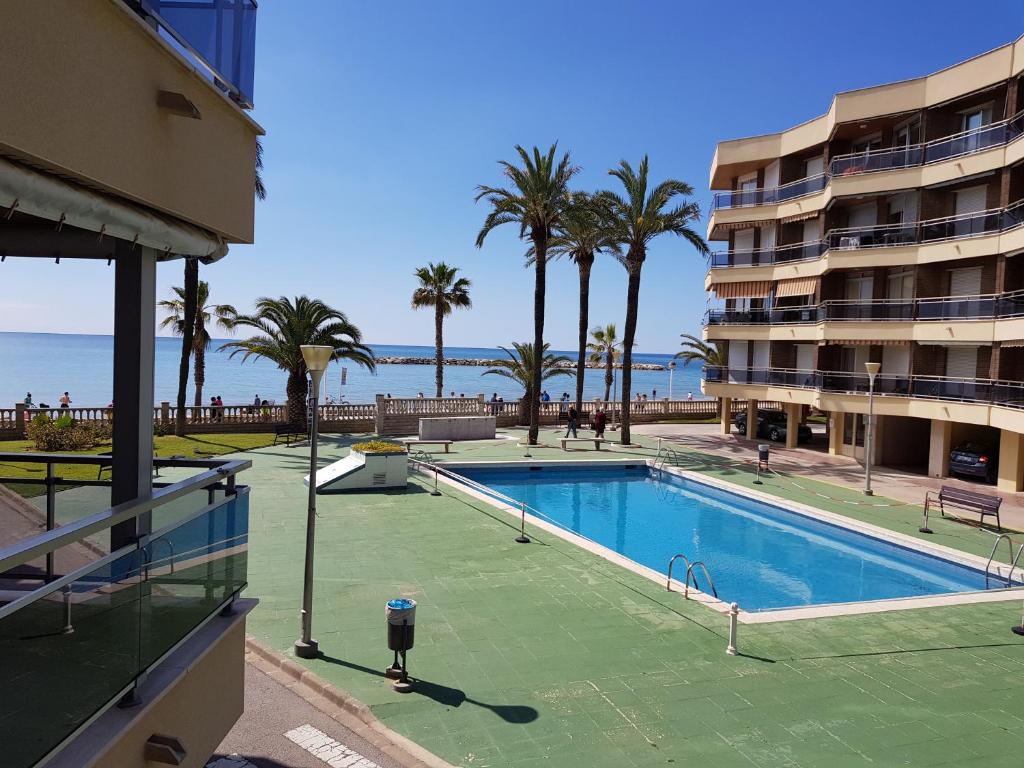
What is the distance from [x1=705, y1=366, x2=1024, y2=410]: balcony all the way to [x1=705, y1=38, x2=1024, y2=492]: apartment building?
0.06 meters

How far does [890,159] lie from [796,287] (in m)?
6.42

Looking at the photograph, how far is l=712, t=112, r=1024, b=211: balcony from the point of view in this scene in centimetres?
2439

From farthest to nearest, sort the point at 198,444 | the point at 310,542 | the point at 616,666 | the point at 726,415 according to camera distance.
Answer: the point at 726,415 < the point at 198,444 < the point at 310,542 < the point at 616,666

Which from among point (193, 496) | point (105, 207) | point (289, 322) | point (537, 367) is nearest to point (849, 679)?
point (193, 496)

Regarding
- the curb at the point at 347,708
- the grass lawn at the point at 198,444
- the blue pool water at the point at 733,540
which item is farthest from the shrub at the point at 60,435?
the curb at the point at 347,708

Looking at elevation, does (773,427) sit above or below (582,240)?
below

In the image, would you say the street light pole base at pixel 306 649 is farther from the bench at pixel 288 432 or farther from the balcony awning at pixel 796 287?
the balcony awning at pixel 796 287

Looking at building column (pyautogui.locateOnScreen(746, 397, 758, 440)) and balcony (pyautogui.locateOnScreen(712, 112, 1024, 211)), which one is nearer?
balcony (pyautogui.locateOnScreen(712, 112, 1024, 211))

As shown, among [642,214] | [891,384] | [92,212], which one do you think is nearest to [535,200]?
[642,214]

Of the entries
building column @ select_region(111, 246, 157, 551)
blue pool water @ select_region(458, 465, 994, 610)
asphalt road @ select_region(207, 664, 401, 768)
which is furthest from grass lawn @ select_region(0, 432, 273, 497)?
building column @ select_region(111, 246, 157, 551)

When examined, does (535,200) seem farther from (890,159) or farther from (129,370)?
(129,370)

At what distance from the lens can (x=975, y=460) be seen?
82.4 ft

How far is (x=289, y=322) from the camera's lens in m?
31.7

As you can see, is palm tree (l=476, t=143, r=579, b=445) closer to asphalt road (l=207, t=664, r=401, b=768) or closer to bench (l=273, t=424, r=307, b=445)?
bench (l=273, t=424, r=307, b=445)
